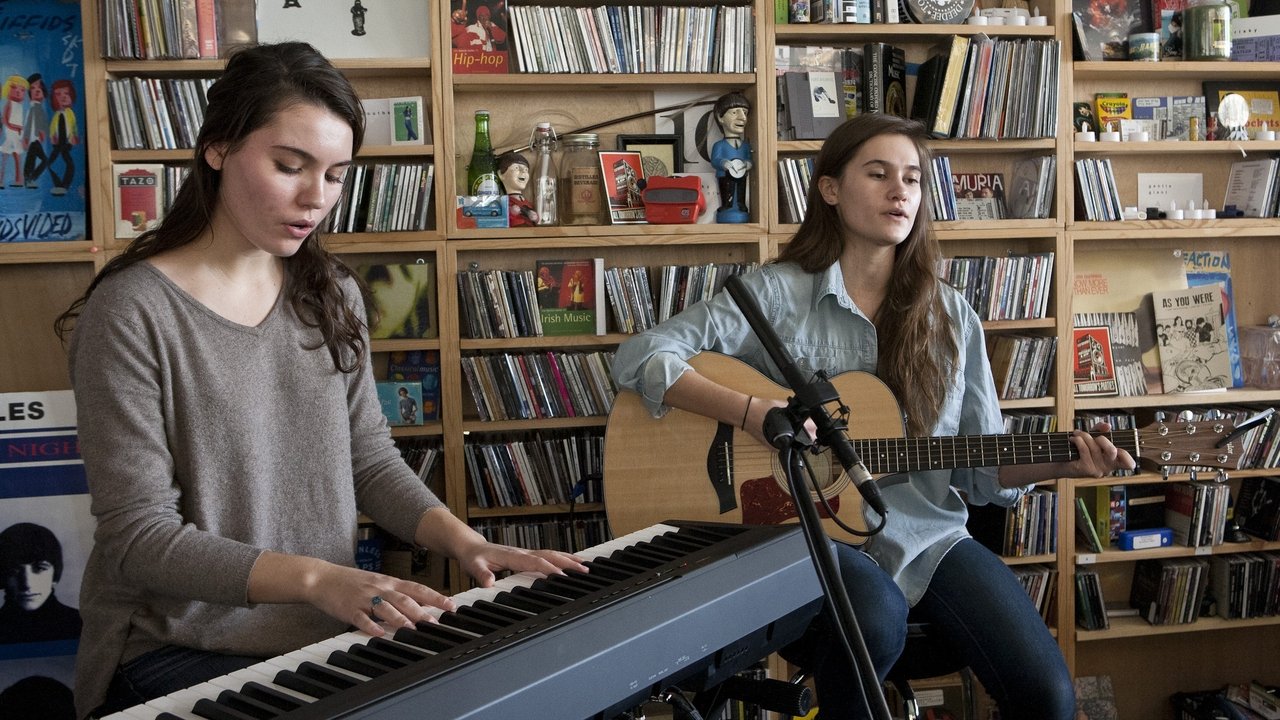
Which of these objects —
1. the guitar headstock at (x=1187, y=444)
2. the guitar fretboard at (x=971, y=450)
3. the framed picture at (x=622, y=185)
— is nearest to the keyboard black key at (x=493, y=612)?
the guitar fretboard at (x=971, y=450)

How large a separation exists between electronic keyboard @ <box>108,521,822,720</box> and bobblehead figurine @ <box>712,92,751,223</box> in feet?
5.03

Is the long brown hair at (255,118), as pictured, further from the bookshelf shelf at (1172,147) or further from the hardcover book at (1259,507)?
the hardcover book at (1259,507)

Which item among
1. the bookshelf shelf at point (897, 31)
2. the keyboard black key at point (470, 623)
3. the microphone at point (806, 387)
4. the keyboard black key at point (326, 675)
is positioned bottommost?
the keyboard black key at point (326, 675)

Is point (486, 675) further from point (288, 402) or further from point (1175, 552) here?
point (1175, 552)

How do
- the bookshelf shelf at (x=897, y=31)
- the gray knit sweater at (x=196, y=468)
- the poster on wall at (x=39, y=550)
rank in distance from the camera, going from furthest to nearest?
1. the bookshelf shelf at (x=897, y=31)
2. the poster on wall at (x=39, y=550)
3. the gray knit sweater at (x=196, y=468)

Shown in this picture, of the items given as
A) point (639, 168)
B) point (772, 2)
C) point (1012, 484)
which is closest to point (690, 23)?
point (772, 2)

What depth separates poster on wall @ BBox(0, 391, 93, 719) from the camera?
96.8 inches

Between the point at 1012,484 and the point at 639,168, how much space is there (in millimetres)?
1299

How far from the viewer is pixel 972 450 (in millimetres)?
1952

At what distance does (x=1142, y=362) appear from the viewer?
3.02m

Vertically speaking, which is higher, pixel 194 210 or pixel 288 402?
pixel 194 210

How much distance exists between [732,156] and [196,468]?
173 centimetres

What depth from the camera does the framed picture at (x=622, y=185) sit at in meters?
2.77

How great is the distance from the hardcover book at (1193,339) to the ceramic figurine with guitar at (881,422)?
1.14 metres
